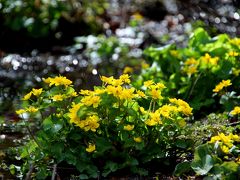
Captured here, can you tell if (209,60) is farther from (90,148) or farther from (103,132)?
(90,148)

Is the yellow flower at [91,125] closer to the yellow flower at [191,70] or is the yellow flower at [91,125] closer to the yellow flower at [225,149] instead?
the yellow flower at [225,149]

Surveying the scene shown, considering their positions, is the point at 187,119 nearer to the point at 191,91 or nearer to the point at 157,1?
the point at 191,91

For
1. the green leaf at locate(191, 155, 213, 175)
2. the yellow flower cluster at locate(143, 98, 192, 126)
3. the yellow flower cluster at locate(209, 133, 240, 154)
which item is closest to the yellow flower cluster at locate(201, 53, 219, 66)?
the yellow flower cluster at locate(143, 98, 192, 126)

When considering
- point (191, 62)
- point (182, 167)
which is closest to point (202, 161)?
point (182, 167)

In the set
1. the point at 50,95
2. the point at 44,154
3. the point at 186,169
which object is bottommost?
the point at 186,169

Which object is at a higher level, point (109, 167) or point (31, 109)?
point (31, 109)

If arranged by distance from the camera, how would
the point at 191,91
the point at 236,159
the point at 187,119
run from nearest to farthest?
the point at 236,159
the point at 187,119
the point at 191,91

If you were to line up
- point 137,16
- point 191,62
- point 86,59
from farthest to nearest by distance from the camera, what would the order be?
point 137,16 → point 86,59 → point 191,62

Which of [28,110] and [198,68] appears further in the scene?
[198,68]

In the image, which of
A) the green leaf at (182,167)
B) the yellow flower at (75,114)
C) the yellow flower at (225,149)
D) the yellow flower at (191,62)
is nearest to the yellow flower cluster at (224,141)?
the yellow flower at (225,149)

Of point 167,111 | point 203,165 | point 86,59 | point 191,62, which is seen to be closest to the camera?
point 203,165

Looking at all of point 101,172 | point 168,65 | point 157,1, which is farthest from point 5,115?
point 157,1
